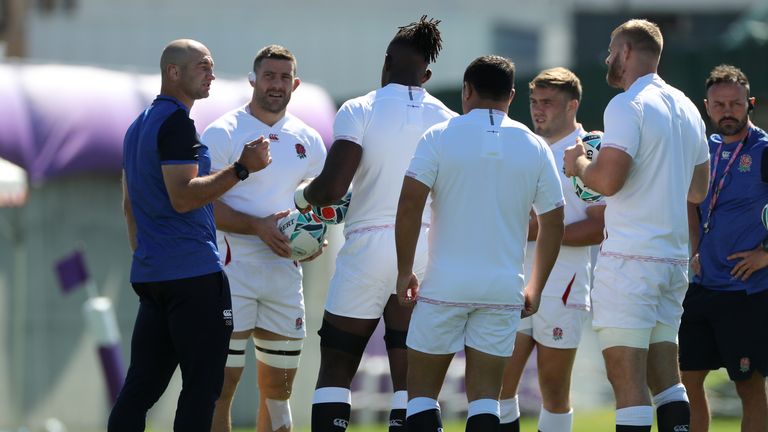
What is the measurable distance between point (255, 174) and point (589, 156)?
1.94 metres

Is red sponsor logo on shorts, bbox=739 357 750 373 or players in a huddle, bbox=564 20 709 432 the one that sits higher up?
players in a huddle, bbox=564 20 709 432

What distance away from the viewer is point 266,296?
8297mm

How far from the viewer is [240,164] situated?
22.9ft

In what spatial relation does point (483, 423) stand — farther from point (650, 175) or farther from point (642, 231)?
point (650, 175)

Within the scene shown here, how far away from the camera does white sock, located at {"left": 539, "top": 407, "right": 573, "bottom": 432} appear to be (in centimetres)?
832

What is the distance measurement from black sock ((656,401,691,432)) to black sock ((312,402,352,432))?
5.40 feet

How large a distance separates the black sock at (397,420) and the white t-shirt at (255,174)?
4.22 ft

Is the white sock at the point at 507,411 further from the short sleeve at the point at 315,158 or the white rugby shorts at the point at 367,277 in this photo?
the short sleeve at the point at 315,158

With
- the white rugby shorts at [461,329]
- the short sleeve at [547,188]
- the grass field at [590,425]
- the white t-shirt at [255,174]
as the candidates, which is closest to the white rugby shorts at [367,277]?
the white rugby shorts at [461,329]

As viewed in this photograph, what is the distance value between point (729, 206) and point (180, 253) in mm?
3461

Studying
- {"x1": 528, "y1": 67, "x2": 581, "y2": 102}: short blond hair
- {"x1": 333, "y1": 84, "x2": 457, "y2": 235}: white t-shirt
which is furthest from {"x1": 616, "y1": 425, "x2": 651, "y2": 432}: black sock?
{"x1": 528, "y1": 67, "x2": 581, "y2": 102}: short blond hair

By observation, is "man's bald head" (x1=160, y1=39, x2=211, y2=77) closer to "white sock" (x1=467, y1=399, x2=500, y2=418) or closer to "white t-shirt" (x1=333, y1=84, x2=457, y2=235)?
"white t-shirt" (x1=333, y1=84, x2=457, y2=235)

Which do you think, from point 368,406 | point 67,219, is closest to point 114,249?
point 67,219

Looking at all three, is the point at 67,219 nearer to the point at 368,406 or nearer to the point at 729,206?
the point at 368,406
